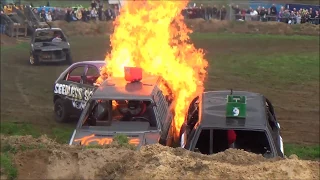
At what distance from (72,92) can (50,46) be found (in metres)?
10.5

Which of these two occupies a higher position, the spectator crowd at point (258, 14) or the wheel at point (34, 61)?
Result: the spectator crowd at point (258, 14)

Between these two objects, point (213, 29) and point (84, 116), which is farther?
point (213, 29)

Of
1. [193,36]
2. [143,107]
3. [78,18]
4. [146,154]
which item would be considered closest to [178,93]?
[143,107]

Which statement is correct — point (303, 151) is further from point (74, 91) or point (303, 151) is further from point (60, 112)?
point (60, 112)

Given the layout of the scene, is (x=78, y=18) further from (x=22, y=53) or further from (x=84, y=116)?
(x=84, y=116)

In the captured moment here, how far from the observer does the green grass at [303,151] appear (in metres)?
11.0

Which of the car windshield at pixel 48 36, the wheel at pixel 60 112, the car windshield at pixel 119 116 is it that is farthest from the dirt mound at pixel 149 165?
the car windshield at pixel 48 36

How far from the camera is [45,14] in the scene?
35.0 metres

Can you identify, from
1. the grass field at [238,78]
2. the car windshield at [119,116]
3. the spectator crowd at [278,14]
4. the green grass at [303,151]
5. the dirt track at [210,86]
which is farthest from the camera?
the spectator crowd at [278,14]

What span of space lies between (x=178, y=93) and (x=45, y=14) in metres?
25.2

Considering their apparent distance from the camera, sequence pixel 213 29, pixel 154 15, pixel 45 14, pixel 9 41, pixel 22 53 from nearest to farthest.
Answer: pixel 154 15 → pixel 22 53 → pixel 9 41 → pixel 213 29 → pixel 45 14

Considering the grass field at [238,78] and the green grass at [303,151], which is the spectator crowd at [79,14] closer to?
the grass field at [238,78]

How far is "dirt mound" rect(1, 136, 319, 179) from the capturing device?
6078 millimetres

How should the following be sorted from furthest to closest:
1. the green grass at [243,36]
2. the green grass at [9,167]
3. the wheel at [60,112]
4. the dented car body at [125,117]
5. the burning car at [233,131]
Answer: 1. the green grass at [243,36]
2. the wheel at [60,112]
3. the dented car body at [125,117]
4. the burning car at [233,131]
5. the green grass at [9,167]
